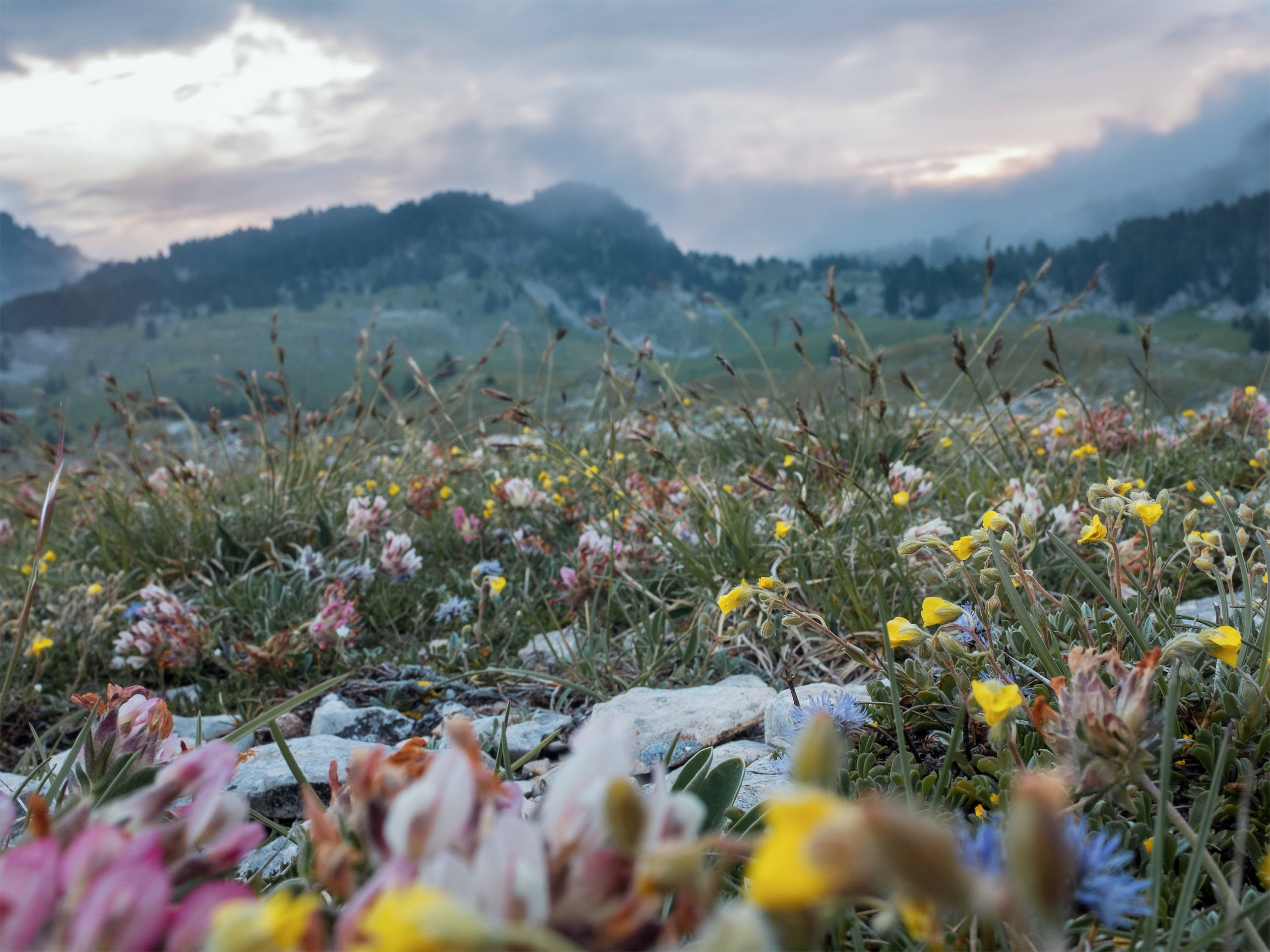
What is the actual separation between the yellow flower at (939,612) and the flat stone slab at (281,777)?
4.90 ft

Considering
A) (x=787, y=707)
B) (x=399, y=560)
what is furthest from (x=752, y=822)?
(x=399, y=560)

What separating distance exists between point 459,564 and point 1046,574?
2931 mm

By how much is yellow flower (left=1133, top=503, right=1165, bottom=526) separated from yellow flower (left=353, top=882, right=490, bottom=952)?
5.75ft

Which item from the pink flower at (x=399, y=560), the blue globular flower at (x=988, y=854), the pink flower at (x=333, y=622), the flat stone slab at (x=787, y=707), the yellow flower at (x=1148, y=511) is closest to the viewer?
the blue globular flower at (x=988, y=854)

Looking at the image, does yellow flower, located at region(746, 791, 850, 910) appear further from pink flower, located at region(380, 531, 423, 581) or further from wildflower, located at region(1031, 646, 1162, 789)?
pink flower, located at region(380, 531, 423, 581)

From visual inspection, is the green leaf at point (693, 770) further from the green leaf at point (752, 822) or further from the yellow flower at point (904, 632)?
the yellow flower at point (904, 632)

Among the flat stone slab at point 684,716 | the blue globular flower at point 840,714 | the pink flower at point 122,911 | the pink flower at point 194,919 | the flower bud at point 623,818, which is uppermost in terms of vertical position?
the flower bud at point 623,818

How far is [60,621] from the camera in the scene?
353cm

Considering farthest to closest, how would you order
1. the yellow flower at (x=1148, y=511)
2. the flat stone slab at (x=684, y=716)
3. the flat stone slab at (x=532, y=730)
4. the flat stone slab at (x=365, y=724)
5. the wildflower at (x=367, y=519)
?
the wildflower at (x=367, y=519), the flat stone slab at (x=365, y=724), the flat stone slab at (x=532, y=730), the flat stone slab at (x=684, y=716), the yellow flower at (x=1148, y=511)

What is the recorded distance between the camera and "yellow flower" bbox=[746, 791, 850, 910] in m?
0.46

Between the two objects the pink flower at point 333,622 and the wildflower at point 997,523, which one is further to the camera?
the pink flower at point 333,622

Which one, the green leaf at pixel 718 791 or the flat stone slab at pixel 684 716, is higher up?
the green leaf at pixel 718 791

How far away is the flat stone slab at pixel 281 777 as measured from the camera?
2.16 meters

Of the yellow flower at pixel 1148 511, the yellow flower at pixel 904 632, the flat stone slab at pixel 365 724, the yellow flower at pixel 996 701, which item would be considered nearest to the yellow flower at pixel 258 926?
the yellow flower at pixel 996 701
